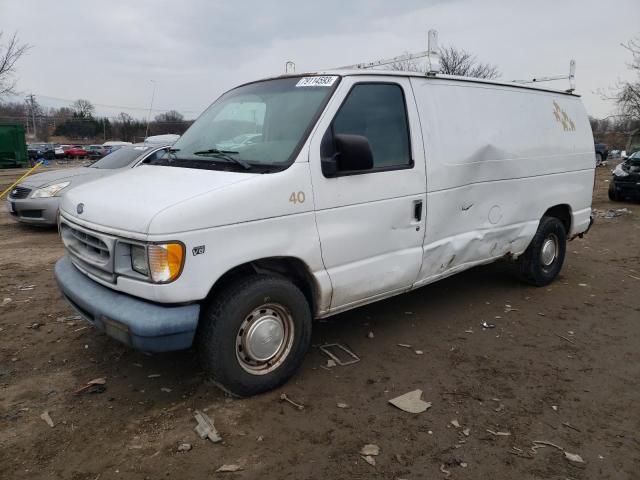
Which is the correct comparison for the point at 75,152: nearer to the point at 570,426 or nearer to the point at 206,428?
the point at 206,428

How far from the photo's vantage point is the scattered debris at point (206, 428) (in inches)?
Result: 116

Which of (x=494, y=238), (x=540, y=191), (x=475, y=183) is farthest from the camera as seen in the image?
(x=540, y=191)

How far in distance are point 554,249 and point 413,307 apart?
209cm

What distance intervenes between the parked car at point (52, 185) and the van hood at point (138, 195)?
5.00 meters

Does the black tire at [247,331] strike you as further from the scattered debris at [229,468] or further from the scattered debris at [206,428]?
the scattered debris at [229,468]

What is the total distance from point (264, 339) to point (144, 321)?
820 mm

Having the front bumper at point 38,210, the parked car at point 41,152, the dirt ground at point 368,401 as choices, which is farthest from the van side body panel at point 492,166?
the parked car at point 41,152

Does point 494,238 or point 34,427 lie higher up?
point 494,238

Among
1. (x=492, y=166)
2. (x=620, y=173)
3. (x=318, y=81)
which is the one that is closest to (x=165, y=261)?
(x=318, y=81)

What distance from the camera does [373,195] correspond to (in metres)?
3.68

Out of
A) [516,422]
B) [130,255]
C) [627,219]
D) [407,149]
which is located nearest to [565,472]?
[516,422]

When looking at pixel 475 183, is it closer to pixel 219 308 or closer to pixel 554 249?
pixel 554 249

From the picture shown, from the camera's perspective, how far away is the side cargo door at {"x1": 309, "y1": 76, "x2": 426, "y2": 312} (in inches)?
136

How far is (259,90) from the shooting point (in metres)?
4.10
